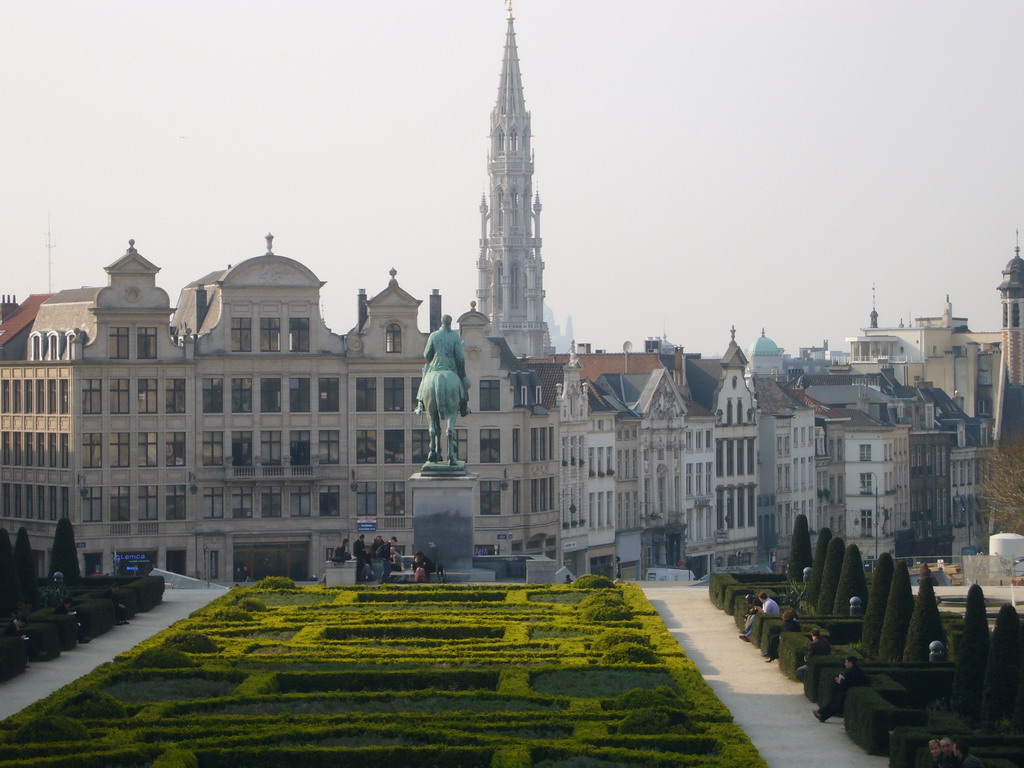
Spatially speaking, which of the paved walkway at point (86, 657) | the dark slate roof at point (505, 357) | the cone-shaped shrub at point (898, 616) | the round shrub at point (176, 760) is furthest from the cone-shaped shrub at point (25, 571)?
the dark slate roof at point (505, 357)

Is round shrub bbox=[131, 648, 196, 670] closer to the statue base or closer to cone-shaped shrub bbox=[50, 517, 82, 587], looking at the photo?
the statue base

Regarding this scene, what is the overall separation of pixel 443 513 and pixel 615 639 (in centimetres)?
1459

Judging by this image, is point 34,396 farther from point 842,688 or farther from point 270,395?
point 842,688

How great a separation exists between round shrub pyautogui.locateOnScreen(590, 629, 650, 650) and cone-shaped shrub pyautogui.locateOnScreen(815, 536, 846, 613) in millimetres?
7307

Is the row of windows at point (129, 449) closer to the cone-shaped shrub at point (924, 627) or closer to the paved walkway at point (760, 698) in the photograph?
the paved walkway at point (760, 698)

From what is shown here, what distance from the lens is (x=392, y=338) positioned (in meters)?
89.1

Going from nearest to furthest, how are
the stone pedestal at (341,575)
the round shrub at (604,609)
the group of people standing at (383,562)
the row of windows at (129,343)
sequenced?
the round shrub at (604,609) → the group of people standing at (383,562) → the stone pedestal at (341,575) → the row of windows at (129,343)

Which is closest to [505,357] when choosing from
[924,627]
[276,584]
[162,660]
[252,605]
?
[276,584]

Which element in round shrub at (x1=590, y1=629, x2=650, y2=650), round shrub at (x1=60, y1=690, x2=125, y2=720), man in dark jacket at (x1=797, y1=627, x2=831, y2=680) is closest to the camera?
round shrub at (x1=60, y1=690, x2=125, y2=720)

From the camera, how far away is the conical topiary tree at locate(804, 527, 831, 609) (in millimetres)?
53094

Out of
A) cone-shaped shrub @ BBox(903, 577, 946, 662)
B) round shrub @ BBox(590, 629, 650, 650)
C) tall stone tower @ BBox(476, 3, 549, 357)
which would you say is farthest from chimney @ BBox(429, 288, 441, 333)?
tall stone tower @ BBox(476, 3, 549, 357)

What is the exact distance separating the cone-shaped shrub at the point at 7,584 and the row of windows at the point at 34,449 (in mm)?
36421

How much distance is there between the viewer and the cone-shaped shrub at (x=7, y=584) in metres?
50.2

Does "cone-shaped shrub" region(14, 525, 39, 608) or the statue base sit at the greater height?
the statue base
